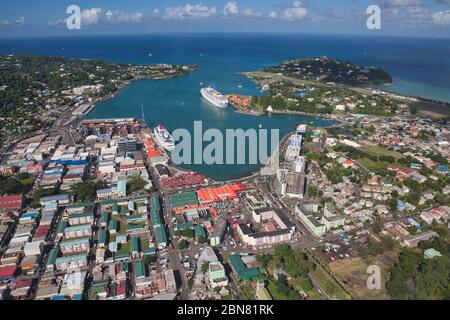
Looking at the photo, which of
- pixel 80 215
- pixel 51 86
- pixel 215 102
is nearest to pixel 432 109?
pixel 215 102

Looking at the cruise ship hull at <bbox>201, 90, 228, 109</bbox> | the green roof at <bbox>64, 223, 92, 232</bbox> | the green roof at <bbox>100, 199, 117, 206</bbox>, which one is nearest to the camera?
the green roof at <bbox>64, 223, 92, 232</bbox>

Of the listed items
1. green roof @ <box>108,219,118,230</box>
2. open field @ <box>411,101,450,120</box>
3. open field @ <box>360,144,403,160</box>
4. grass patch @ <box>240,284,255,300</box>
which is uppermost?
open field @ <box>411,101,450,120</box>

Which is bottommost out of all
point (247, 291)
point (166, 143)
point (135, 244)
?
point (247, 291)

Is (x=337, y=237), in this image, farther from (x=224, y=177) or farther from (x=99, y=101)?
(x=99, y=101)

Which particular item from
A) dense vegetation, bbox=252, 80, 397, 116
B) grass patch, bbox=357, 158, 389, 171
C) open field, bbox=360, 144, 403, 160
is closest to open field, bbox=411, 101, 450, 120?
dense vegetation, bbox=252, 80, 397, 116

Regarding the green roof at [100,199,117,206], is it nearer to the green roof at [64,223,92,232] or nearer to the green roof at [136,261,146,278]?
the green roof at [64,223,92,232]

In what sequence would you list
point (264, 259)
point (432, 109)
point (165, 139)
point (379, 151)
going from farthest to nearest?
point (432, 109)
point (165, 139)
point (379, 151)
point (264, 259)

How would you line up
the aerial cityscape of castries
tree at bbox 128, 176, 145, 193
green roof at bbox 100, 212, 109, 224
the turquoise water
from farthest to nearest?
1. the turquoise water
2. tree at bbox 128, 176, 145, 193
3. green roof at bbox 100, 212, 109, 224
4. the aerial cityscape of castries

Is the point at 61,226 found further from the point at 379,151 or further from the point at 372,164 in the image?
the point at 379,151
